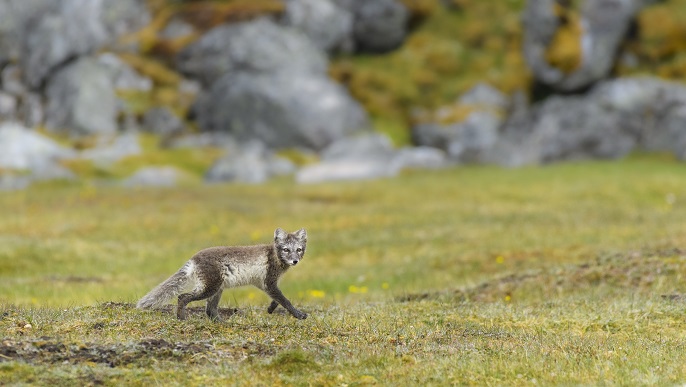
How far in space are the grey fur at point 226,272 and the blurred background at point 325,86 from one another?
2343 inches

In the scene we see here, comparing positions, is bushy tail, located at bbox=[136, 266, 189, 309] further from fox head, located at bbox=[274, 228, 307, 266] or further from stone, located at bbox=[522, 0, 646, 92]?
stone, located at bbox=[522, 0, 646, 92]

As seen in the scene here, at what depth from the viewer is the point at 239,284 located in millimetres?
14188

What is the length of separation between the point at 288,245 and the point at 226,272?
1255 millimetres

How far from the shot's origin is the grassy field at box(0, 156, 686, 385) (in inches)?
439

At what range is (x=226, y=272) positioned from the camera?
13.8 meters

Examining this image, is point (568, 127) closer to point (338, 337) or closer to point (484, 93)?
point (484, 93)

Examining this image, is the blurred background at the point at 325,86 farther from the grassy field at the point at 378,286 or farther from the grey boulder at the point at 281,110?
the grassy field at the point at 378,286

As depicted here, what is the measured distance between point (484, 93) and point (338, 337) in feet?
283

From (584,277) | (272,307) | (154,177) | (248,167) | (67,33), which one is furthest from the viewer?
(67,33)

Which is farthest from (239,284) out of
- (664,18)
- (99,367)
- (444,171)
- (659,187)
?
(664,18)

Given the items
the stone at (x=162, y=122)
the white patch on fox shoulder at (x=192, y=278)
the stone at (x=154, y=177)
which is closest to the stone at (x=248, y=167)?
the stone at (x=154, y=177)

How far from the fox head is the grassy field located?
126 centimetres

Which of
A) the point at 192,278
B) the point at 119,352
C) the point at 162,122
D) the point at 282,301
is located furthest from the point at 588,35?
the point at 119,352

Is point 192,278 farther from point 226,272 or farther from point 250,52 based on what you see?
point 250,52
